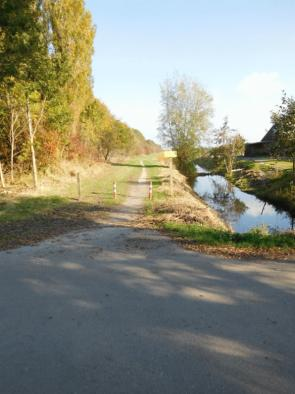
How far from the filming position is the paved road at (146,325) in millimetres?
3615

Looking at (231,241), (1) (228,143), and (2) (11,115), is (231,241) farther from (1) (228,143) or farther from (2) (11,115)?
(1) (228,143)

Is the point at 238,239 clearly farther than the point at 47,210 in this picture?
No

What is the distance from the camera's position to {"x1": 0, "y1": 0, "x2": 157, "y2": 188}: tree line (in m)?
13.0

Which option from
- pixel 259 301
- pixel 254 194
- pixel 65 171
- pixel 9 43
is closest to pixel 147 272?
pixel 259 301

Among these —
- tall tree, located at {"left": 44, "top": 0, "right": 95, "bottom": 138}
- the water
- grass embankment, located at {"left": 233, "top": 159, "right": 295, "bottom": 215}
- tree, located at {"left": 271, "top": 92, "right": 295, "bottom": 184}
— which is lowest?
the water

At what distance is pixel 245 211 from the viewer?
79.4 feet

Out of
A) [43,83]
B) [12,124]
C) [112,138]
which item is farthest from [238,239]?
[112,138]

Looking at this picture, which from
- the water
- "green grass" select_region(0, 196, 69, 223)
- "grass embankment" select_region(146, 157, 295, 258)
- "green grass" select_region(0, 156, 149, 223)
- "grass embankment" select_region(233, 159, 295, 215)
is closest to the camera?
"grass embankment" select_region(146, 157, 295, 258)

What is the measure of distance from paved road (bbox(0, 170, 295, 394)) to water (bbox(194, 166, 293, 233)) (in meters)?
11.8

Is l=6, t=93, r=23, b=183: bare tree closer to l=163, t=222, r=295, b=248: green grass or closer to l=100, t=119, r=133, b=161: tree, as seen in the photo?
l=163, t=222, r=295, b=248: green grass

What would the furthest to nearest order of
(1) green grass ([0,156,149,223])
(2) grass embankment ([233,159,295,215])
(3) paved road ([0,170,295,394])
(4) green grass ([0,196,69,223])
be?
1. (2) grass embankment ([233,159,295,215])
2. (1) green grass ([0,156,149,223])
3. (4) green grass ([0,196,69,223])
4. (3) paved road ([0,170,295,394])

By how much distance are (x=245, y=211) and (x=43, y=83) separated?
54.2 ft

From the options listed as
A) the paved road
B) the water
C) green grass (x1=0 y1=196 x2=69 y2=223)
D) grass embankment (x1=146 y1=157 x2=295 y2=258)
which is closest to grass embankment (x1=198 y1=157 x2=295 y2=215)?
the water

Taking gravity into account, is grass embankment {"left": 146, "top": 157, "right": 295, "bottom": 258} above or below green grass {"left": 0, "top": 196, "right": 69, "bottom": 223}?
below
